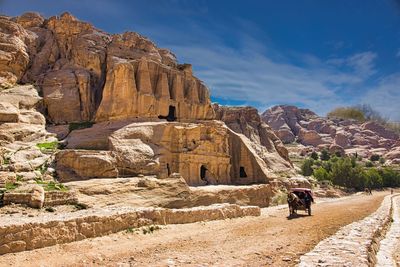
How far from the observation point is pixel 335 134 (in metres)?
156

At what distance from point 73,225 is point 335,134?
512ft

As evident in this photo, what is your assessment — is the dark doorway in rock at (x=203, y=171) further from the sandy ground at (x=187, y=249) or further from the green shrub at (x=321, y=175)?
the green shrub at (x=321, y=175)

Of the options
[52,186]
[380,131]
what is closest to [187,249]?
[52,186]

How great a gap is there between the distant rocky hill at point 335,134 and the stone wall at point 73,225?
12506cm

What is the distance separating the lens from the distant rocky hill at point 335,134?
14100cm

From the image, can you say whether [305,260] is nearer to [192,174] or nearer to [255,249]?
[255,249]

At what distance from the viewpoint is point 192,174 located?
1394 inches

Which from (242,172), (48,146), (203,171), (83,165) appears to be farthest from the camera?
(242,172)

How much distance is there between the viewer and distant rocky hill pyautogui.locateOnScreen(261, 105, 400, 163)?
141000 mm

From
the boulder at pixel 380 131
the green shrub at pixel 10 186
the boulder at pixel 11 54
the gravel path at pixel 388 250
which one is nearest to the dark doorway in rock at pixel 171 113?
the boulder at pixel 11 54

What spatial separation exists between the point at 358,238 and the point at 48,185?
702 inches

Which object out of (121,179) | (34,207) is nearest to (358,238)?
(34,207)

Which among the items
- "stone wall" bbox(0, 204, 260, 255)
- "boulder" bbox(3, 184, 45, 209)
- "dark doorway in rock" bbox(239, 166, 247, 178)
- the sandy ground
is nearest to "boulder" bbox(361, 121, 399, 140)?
"dark doorway in rock" bbox(239, 166, 247, 178)

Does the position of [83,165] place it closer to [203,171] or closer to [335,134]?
[203,171]
